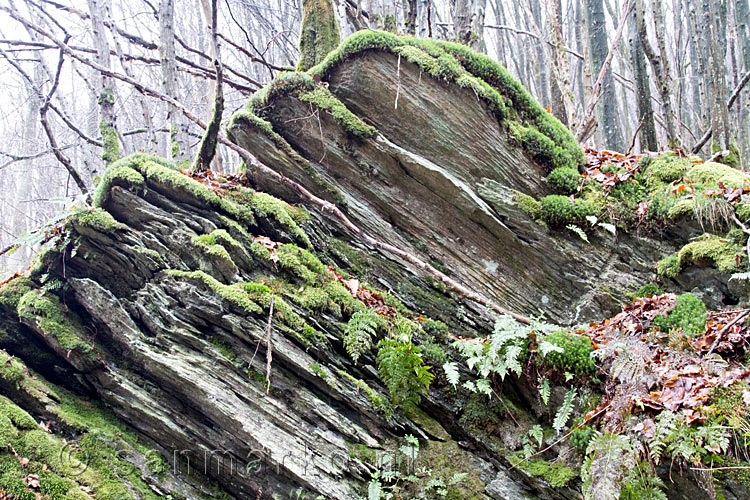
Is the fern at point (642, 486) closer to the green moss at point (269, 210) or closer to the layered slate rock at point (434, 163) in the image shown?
the layered slate rock at point (434, 163)

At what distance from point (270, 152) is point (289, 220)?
4.23 ft

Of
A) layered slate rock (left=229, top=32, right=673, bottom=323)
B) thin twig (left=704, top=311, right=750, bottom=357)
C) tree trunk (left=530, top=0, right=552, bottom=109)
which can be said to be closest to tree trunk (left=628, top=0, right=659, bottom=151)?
layered slate rock (left=229, top=32, right=673, bottom=323)

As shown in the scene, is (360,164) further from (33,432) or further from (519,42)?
(519,42)

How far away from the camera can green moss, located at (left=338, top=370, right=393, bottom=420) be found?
457 cm

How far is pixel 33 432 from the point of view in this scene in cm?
378

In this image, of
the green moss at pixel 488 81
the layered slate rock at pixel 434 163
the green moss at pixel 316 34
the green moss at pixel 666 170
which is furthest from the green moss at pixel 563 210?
the green moss at pixel 316 34

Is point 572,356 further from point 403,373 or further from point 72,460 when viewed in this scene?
point 72,460

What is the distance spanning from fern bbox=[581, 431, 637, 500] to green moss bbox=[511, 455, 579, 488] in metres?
0.38

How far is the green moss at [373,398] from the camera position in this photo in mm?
4570

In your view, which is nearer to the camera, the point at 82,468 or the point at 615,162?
the point at 82,468

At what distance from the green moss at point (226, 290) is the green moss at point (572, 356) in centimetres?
301

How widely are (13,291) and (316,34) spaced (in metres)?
5.90

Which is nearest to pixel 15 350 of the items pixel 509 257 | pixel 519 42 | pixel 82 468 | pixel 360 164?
pixel 82 468

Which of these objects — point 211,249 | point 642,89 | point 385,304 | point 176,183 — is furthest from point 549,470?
point 642,89
